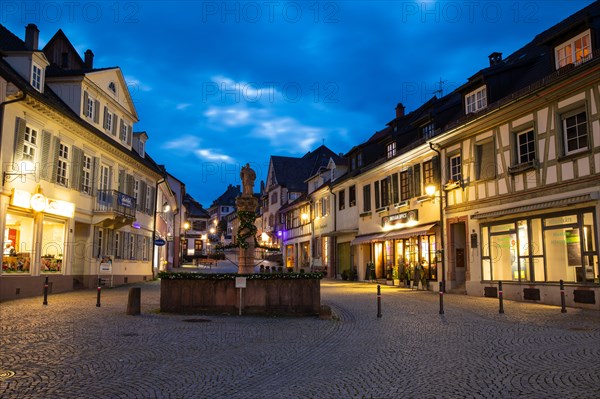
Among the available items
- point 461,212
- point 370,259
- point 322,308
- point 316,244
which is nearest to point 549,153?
point 461,212

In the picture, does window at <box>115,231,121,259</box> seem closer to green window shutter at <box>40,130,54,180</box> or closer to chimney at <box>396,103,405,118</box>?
green window shutter at <box>40,130,54,180</box>

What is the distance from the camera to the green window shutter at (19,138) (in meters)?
18.9

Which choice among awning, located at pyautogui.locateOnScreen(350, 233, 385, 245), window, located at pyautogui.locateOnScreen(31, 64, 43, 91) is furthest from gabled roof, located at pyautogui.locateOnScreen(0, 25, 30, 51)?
awning, located at pyautogui.locateOnScreen(350, 233, 385, 245)

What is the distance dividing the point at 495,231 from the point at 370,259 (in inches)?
550

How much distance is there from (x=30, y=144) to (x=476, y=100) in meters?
18.1

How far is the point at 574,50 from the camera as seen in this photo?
18000 millimetres

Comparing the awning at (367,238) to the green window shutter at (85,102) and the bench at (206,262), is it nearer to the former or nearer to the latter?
the green window shutter at (85,102)

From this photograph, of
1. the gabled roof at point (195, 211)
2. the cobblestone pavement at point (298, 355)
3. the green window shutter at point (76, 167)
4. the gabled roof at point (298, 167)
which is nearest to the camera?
the cobblestone pavement at point (298, 355)

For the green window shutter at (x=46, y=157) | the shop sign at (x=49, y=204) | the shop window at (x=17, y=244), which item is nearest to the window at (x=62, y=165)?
the green window shutter at (x=46, y=157)

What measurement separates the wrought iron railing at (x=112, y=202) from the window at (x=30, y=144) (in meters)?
6.29

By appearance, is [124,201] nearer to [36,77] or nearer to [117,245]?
[117,245]

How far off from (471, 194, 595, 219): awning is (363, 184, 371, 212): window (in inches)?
477

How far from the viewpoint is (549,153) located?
→ 18688 mm

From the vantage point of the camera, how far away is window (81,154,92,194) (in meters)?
25.0
